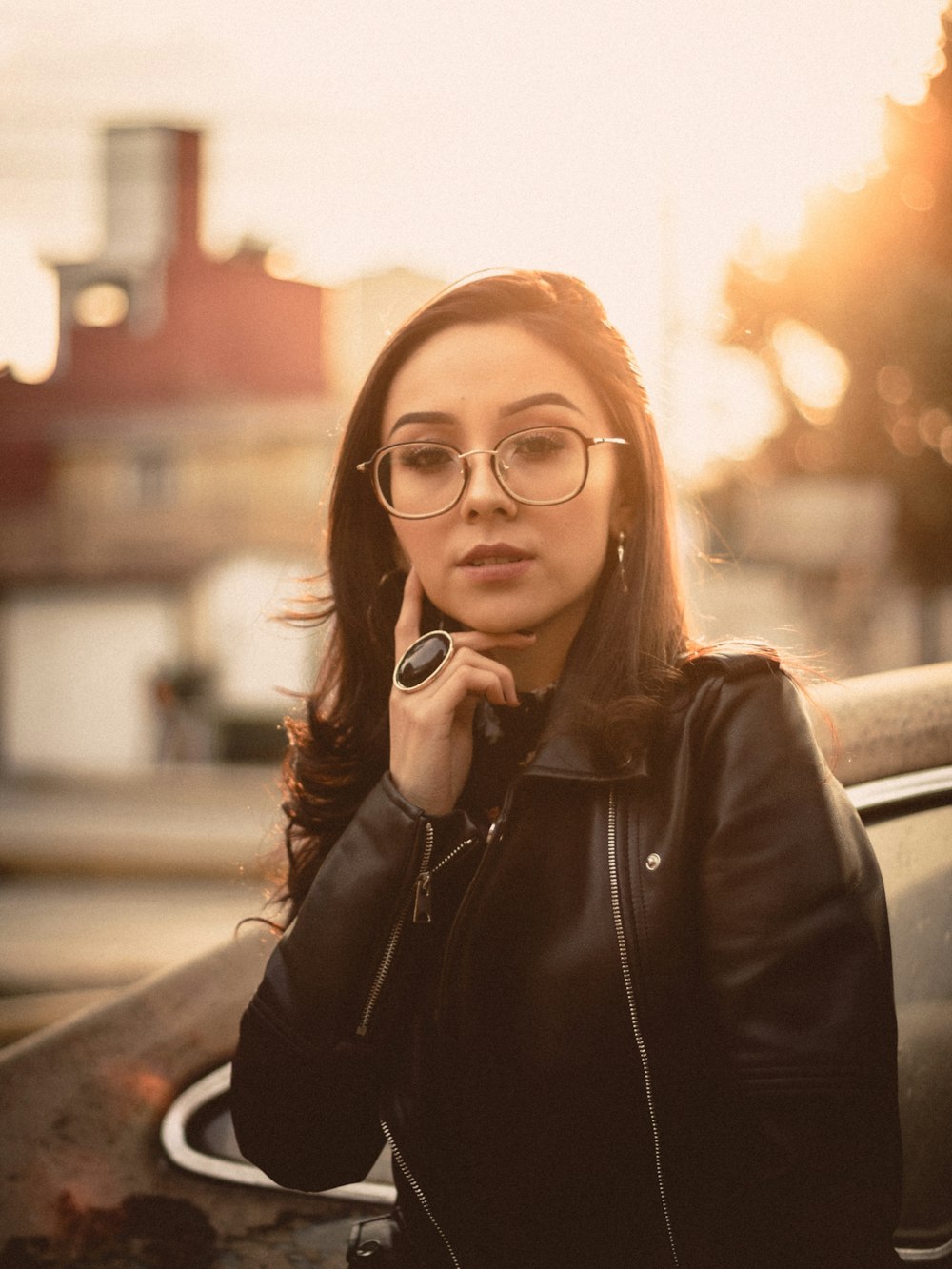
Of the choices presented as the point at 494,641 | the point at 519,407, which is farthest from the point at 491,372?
the point at 494,641

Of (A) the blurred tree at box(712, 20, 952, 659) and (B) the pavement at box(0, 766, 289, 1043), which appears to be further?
(A) the blurred tree at box(712, 20, 952, 659)

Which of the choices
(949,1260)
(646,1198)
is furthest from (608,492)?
(949,1260)

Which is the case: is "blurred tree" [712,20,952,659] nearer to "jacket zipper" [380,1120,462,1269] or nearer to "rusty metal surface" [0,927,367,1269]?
"rusty metal surface" [0,927,367,1269]

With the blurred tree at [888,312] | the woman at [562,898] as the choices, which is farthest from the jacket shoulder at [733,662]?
the blurred tree at [888,312]

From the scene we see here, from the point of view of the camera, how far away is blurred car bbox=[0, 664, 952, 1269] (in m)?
1.65

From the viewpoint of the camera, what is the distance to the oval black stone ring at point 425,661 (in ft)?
5.45

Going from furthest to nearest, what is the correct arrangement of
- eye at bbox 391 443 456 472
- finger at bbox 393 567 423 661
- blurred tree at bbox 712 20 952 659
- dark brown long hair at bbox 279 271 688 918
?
blurred tree at bbox 712 20 952 659, finger at bbox 393 567 423 661, eye at bbox 391 443 456 472, dark brown long hair at bbox 279 271 688 918

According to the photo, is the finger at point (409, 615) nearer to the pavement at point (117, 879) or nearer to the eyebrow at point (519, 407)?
the eyebrow at point (519, 407)

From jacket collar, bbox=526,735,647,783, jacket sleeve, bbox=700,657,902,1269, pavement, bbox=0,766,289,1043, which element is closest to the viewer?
jacket sleeve, bbox=700,657,902,1269

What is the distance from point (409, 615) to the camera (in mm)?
1800

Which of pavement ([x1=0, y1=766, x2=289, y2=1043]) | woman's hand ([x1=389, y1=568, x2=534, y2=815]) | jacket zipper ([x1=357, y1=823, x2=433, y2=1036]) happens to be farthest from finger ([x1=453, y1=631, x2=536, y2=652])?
pavement ([x1=0, y1=766, x2=289, y2=1043])

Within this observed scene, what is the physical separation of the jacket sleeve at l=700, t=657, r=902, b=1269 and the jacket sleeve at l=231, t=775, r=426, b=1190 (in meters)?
0.39

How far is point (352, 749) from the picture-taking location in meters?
1.86

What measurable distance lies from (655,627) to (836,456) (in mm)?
18916
